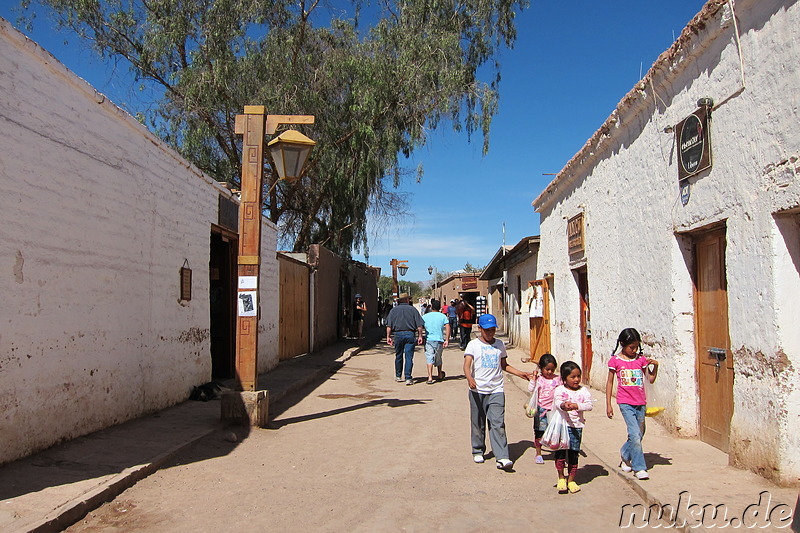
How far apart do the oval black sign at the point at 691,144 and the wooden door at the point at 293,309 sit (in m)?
10.2

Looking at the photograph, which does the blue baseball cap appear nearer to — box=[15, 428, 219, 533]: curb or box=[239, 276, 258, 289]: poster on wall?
box=[239, 276, 258, 289]: poster on wall

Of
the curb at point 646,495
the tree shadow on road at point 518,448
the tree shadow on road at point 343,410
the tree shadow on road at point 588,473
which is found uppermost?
the tree shadow on road at point 343,410

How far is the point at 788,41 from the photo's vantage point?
5066 mm

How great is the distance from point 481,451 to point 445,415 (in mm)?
2740

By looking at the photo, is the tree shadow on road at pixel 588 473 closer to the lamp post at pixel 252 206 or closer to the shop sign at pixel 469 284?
the lamp post at pixel 252 206

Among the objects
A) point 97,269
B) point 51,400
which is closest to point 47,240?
point 97,269

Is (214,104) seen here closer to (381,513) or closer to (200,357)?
(200,357)

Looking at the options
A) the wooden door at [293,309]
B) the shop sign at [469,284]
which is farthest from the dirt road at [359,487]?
the shop sign at [469,284]

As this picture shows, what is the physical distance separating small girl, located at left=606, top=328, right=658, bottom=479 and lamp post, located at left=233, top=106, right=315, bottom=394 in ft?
13.9

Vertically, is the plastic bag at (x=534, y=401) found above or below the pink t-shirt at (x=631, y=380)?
below

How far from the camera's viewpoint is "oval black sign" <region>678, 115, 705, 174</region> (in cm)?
654

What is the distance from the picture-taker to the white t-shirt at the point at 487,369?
6.34 meters

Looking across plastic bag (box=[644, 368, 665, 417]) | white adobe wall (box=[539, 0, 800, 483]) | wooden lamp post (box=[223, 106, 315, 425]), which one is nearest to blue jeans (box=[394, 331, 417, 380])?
white adobe wall (box=[539, 0, 800, 483])

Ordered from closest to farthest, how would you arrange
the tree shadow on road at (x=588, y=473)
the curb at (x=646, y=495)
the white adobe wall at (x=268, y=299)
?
the curb at (x=646, y=495), the tree shadow on road at (x=588, y=473), the white adobe wall at (x=268, y=299)
